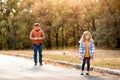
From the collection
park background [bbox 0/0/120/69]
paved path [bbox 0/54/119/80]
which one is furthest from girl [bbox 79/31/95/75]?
park background [bbox 0/0/120/69]

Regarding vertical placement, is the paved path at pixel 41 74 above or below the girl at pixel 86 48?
below

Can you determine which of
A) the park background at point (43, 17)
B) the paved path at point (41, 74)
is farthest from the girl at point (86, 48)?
the park background at point (43, 17)

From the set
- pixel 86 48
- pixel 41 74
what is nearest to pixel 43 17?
pixel 86 48

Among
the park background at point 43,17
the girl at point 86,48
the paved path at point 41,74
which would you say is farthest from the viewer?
the park background at point 43,17

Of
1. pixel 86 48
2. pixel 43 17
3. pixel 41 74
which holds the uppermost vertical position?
pixel 43 17

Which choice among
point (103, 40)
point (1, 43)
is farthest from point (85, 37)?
point (1, 43)

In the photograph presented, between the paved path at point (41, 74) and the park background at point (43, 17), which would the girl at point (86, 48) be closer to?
the paved path at point (41, 74)

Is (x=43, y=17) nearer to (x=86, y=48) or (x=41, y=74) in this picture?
(x=86, y=48)

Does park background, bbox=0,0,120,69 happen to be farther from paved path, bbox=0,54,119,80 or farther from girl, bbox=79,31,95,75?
girl, bbox=79,31,95,75

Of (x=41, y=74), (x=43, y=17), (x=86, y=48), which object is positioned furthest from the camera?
(x=43, y=17)

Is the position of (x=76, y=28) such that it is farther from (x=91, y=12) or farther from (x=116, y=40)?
(x=116, y=40)

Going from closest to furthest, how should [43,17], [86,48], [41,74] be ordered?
[41,74] → [86,48] → [43,17]

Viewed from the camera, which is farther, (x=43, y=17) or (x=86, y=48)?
(x=43, y=17)

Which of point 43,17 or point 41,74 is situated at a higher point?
point 43,17
